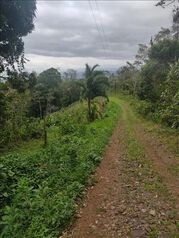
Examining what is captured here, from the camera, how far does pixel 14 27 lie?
13203 mm

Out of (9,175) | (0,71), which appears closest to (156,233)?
(9,175)

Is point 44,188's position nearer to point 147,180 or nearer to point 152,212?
point 152,212

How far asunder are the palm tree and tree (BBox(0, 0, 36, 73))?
17.0 meters

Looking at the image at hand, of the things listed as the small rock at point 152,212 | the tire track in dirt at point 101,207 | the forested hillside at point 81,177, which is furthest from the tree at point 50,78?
the small rock at point 152,212

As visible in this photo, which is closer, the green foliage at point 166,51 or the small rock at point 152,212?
the small rock at point 152,212

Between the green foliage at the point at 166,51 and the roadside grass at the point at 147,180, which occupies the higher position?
the green foliage at the point at 166,51

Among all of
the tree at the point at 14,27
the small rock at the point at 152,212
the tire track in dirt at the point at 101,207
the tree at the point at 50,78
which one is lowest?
the tire track in dirt at the point at 101,207

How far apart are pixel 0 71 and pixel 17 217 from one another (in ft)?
28.2

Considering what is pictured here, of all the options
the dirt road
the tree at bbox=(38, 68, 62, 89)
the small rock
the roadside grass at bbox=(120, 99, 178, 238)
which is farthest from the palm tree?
the tree at bbox=(38, 68, 62, 89)

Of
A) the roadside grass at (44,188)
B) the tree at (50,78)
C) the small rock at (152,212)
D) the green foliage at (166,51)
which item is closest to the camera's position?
the roadside grass at (44,188)

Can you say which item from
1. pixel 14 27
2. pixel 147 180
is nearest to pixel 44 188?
pixel 147 180

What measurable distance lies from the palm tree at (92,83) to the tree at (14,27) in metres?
17.0

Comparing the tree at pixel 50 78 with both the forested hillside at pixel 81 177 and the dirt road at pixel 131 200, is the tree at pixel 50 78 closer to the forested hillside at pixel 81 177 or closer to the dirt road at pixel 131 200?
the forested hillside at pixel 81 177

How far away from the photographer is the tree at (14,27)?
12.1 m
